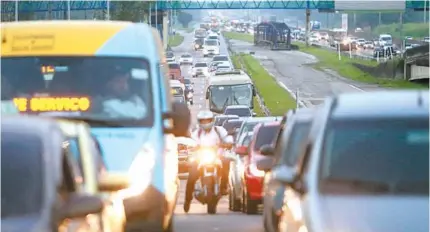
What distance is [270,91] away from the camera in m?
79.4

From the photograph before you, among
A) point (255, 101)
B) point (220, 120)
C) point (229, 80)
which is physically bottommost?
point (255, 101)

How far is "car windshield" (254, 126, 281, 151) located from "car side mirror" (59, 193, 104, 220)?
1367cm

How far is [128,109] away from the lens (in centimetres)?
1365

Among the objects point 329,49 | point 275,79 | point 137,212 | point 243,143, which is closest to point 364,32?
point 329,49

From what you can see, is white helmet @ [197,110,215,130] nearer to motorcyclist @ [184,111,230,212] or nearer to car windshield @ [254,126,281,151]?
motorcyclist @ [184,111,230,212]

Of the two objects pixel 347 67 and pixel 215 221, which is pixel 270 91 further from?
pixel 215 221

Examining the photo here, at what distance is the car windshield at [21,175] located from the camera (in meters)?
7.31

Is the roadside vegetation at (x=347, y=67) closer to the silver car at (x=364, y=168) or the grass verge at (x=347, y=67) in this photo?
the grass verge at (x=347, y=67)

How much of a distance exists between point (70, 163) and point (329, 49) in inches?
5556

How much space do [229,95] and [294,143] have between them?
47.1m

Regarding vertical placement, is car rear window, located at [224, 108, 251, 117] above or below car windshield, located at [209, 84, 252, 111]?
above

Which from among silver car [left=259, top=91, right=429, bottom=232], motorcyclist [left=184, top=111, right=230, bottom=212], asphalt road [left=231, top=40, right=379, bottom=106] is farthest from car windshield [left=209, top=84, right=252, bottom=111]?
silver car [left=259, top=91, right=429, bottom=232]

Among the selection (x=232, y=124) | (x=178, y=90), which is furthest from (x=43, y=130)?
(x=178, y=90)

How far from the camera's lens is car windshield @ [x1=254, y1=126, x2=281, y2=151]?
21.5m
